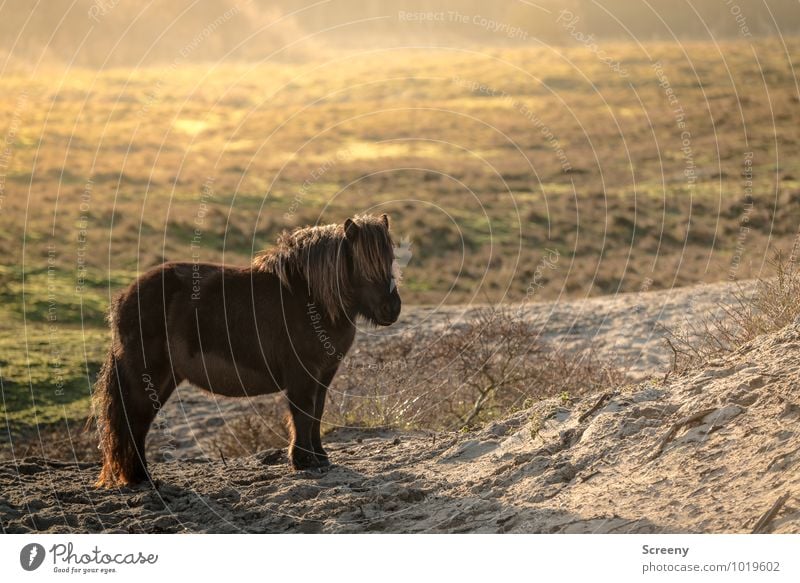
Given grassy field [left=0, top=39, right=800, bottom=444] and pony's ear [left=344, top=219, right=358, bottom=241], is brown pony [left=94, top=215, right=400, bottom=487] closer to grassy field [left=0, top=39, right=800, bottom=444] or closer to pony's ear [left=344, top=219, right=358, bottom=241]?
pony's ear [left=344, top=219, right=358, bottom=241]

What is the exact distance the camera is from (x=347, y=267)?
8.52 metres

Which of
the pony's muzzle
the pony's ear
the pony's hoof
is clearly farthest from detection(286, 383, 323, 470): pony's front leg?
the pony's ear

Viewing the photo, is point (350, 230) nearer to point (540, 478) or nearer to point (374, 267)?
point (374, 267)

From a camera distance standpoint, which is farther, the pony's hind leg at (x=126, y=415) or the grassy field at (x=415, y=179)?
the grassy field at (x=415, y=179)

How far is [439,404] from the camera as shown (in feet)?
37.5

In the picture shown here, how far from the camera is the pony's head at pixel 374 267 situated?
8.34 metres

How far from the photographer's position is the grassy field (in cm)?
2241

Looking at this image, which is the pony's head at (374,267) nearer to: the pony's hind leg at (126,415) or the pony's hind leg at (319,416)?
the pony's hind leg at (319,416)

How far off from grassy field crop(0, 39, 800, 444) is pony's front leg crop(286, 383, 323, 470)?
23.4 feet

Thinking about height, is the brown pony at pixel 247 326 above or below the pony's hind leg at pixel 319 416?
above

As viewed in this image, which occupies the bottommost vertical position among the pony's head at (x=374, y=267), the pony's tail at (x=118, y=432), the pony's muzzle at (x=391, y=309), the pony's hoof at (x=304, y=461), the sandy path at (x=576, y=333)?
the sandy path at (x=576, y=333)

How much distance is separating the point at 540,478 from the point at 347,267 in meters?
2.63
